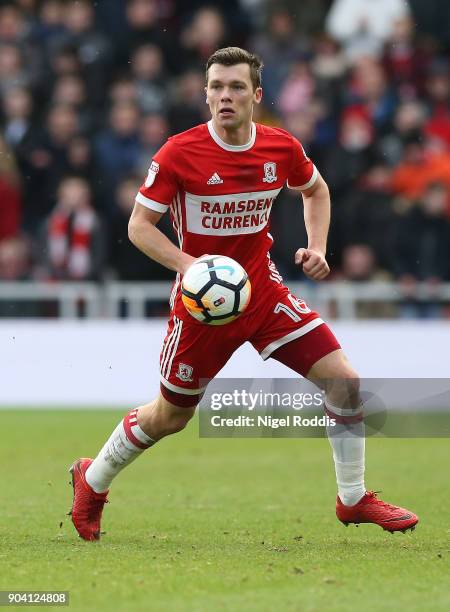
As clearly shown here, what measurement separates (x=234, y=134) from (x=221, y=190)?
31 centimetres

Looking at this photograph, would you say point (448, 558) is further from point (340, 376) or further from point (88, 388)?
point (88, 388)

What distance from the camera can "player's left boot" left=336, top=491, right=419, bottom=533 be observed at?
7520 mm

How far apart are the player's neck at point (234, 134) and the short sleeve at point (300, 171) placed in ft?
1.10

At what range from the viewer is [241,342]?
7520mm

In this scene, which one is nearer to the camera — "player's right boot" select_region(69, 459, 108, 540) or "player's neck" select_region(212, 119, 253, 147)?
"player's neck" select_region(212, 119, 253, 147)

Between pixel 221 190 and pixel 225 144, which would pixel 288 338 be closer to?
pixel 221 190

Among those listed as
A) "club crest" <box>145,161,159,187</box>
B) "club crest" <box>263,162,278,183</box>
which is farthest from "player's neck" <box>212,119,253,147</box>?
"club crest" <box>145,161,159,187</box>

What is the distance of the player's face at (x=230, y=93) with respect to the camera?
23.9 feet

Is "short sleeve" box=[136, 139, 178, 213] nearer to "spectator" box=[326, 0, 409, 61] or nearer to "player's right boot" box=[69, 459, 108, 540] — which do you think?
"player's right boot" box=[69, 459, 108, 540]

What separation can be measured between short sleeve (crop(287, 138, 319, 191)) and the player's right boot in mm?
2003

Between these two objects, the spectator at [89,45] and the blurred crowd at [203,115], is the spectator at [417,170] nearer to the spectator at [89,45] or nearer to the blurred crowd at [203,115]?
the blurred crowd at [203,115]

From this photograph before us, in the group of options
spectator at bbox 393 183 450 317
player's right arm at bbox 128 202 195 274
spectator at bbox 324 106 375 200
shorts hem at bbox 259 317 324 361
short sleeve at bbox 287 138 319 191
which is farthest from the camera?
spectator at bbox 324 106 375 200

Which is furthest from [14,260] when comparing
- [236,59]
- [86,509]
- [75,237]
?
[236,59]

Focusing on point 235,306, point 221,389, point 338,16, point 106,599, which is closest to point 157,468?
point 221,389
